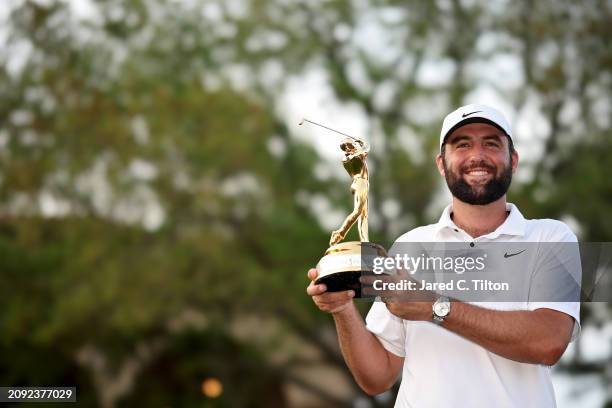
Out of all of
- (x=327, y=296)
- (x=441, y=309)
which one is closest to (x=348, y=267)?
(x=327, y=296)

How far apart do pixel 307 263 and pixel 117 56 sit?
3652mm

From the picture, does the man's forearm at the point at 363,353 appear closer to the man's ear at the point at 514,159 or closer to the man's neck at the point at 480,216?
the man's neck at the point at 480,216

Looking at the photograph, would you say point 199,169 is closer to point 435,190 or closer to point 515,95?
point 435,190

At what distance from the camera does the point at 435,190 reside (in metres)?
11.2

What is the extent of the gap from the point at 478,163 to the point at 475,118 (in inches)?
4.6

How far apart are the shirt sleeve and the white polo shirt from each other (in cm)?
5

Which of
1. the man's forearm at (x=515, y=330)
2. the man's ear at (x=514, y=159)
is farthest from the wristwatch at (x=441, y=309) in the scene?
the man's ear at (x=514, y=159)

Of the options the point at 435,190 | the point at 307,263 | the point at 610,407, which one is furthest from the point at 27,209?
the point at 610,407

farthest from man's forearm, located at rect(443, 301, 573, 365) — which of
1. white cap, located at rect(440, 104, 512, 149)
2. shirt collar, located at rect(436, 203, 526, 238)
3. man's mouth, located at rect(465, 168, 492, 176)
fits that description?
white cap, located at rect(440, 104, 512, 149)

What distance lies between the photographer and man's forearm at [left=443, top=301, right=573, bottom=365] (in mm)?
2023

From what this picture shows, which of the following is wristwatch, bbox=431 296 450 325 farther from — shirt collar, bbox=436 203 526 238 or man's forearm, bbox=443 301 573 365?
shirt collar, bbox=436 203 526 238

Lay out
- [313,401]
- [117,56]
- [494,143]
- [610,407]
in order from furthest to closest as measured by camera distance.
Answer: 1. [313,401]
2. [117,56]
3. [610,407]
4. [494,143]

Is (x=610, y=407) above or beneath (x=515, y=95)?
beneath

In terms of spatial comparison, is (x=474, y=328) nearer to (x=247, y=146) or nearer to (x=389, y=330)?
(x=389, y=330)
